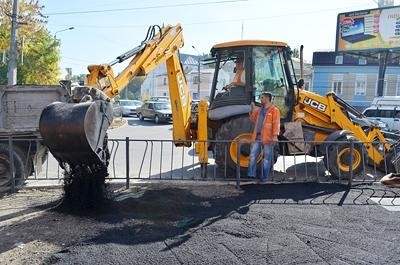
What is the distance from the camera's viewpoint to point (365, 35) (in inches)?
1110

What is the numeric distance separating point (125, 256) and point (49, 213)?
2074 mm

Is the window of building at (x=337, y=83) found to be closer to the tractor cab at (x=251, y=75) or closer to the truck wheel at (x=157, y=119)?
the truck wheel at (x=157, y=119)

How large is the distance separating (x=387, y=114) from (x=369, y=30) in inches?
307

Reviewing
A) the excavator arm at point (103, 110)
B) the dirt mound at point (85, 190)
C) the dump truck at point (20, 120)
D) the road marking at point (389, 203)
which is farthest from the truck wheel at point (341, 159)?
the dump truck at point (20, 120)

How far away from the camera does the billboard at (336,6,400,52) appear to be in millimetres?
26922

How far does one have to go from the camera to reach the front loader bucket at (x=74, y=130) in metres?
5.63

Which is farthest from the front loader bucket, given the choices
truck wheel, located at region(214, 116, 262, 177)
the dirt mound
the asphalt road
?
truck wheel, located at region(214, 116, 262, 177)

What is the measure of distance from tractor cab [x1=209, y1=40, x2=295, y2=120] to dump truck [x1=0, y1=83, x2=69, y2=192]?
3.37 meters

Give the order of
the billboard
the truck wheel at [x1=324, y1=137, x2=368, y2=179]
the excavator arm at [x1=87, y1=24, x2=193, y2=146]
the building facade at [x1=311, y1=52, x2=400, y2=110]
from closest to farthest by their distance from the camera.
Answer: the excavator arm at [x1=87, y1=24, x2=193, y2=146] → the truck wheel at [x1=324, y1=137, x2=368, y2=179] → the billboard → the building facade at [x1=311, y1=52, x2=400, y2=110]

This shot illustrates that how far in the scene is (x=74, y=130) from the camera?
561 cm

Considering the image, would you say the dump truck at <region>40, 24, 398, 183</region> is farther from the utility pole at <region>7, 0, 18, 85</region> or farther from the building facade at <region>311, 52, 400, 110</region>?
the building facade at <region>311, 52, 400, 110</region>

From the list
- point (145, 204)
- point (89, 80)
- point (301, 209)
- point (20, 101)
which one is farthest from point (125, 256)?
point (20, 101)

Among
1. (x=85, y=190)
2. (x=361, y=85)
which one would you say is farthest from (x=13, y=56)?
(x=361, y=85)

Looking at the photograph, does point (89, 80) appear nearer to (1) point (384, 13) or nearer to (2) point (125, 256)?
(2) point (125, 256)
